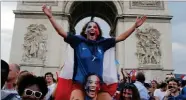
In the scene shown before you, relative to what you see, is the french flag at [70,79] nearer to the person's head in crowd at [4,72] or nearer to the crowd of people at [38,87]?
the crowd of people at [38,87]

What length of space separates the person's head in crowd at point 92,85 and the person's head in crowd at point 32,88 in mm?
866

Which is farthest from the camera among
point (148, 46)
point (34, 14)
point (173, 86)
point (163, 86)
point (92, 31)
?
point (34, 14)

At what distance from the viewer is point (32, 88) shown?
86.2 inches

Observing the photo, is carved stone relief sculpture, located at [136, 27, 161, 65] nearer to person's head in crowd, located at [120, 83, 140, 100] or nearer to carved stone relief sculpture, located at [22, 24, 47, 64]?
carved stone relief sculpture, located at [22, 24, 47, 64]

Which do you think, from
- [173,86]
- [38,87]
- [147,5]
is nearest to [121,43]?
[147,5]

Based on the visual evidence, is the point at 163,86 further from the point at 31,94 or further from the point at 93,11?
the point at 93,11

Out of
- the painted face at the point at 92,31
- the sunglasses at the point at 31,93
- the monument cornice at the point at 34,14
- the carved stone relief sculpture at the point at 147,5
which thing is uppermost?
the carved stone relief sculpture at the point at 147,5

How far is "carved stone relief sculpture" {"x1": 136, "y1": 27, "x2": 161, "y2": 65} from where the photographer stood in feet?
55.5

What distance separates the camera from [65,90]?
10.5 feet

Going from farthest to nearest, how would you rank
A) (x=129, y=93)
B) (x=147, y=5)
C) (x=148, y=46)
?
(x=147, y=5) < (x=148, y=46) < (x=129, y=93)

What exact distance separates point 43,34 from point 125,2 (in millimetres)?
6075

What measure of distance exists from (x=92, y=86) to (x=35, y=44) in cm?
1448

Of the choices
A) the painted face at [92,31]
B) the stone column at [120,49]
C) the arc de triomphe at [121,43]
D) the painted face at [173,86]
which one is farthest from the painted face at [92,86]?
the stone column at [120,49]

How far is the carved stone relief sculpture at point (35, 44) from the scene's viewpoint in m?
16.7
